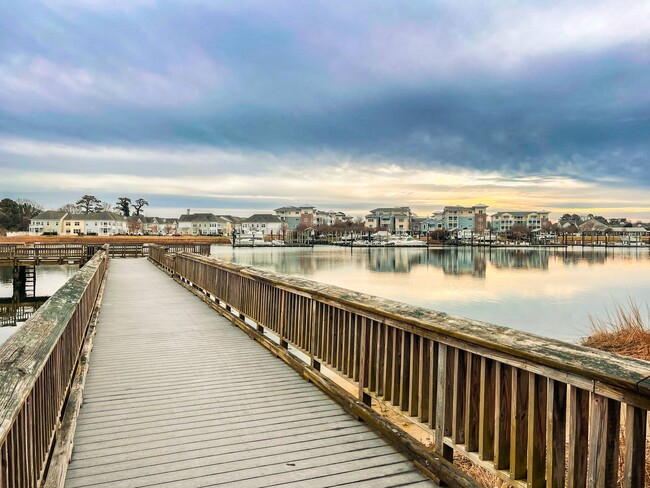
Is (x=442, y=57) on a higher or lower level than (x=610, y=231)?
higher

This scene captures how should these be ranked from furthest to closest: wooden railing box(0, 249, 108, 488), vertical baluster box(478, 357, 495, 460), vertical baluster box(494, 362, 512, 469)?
vertical baluster box(478, 357, 495, 460) → vertical baluster box(494, 362, 512, 469) → wooden railing box(0, 249, 108, 488)

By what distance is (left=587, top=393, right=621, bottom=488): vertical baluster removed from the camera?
197cm

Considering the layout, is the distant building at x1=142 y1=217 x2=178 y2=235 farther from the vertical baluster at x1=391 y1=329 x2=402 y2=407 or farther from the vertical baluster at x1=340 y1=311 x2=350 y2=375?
the vertical baluster at x1=391 y1=329 x2=402 y2=407

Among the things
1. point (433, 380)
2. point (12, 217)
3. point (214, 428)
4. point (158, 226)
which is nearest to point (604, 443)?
point (433, 380)

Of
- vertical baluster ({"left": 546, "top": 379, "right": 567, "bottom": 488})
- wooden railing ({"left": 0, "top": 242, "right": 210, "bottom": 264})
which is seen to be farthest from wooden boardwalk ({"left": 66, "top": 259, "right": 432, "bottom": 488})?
wooden railing ({"left": 0, "top": 242, "right": 210, "bottom": 264})

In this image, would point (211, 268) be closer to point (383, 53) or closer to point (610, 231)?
point (383, 53)

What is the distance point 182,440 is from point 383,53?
32744 millimetres

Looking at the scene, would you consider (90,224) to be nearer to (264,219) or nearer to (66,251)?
(264,219)

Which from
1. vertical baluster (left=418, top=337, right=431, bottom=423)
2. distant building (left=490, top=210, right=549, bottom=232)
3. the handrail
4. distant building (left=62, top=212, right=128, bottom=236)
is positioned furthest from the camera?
distant building (left=490, top=210, right=549, bottom=232)

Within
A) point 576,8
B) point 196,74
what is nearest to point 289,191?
point 196,74

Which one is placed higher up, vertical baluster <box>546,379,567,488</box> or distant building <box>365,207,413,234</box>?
distant building <box>365,207,413,234</box>

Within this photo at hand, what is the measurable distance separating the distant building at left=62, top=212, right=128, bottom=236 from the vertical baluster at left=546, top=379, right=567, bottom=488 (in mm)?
124328

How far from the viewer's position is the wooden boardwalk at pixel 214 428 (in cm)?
306

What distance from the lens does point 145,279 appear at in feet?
58.0
